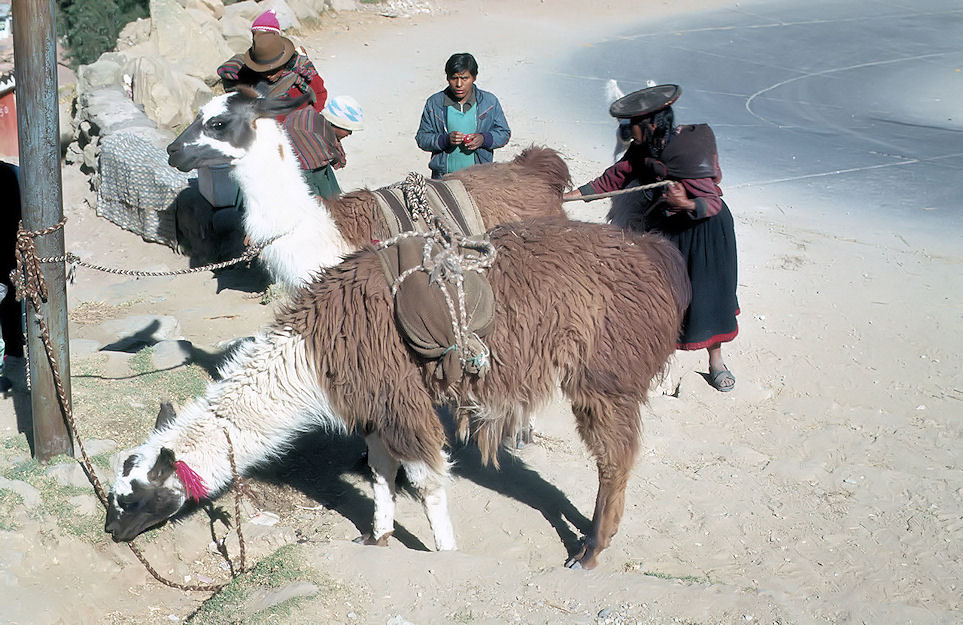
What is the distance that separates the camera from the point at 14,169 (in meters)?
5.07

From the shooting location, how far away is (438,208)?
16.4ft

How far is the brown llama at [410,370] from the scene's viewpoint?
3.71 m

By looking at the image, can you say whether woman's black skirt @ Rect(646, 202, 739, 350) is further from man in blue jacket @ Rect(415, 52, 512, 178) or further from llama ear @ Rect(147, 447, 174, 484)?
llama ear @ Rect(147, 447, 174, 484)

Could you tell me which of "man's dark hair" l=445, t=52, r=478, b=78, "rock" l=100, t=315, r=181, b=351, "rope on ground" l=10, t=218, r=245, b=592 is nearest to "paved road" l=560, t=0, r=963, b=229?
"man's dark hair" l=445, t=52, r=478, b=78

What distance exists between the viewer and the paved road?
31.9 ft

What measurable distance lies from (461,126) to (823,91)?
9.87m

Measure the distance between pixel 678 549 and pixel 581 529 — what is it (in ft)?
1.63

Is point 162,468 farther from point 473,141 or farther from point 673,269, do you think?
point 473,141

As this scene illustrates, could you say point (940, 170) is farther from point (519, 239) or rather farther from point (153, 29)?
point (153, 29)

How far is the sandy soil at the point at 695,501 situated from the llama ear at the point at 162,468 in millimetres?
506

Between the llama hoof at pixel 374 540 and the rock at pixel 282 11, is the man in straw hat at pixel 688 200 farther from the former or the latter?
the rock at pixel 282 11

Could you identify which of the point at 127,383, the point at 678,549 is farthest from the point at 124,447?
the point at 678,549

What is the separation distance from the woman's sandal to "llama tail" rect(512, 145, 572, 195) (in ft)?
5.02

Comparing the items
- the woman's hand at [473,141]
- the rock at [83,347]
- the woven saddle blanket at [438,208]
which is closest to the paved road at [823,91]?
the woman's hand at [473,141]
